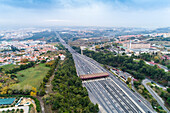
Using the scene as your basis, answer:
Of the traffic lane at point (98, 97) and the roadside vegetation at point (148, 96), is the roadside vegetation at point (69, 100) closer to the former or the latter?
the traffic lane at point (98, 97)

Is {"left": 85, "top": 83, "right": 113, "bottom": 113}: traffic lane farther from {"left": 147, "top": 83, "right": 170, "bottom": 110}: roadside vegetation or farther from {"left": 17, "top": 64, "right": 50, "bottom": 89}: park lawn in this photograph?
{"left": 17, "top": 64, "right": 50, "bottom": 89}: park lawn

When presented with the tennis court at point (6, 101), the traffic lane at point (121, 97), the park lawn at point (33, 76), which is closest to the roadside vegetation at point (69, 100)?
the traffic lane at point (121, 97)

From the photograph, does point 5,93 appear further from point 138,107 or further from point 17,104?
point 138,107

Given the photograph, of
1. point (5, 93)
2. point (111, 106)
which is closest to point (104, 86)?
point (111, 106)

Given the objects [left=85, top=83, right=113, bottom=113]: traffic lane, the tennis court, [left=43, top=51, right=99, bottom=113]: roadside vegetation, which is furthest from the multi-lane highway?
the tennis court

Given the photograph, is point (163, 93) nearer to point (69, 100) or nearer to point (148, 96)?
point (148, 96)

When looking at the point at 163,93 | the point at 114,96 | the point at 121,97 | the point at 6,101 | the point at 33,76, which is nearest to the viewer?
the point at 6,101

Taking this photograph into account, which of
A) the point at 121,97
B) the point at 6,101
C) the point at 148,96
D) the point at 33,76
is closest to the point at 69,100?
the point at 121,97

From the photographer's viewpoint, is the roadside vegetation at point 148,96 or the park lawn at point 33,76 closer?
the roadside vegetation at point 148,96
